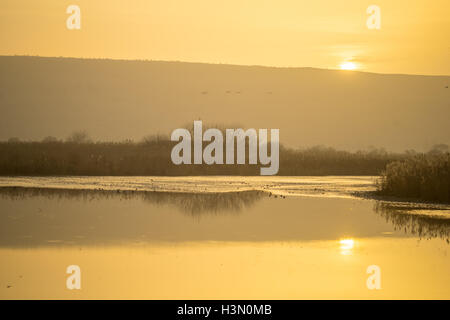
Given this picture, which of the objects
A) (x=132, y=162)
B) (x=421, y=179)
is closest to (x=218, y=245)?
(x=421, y=179)

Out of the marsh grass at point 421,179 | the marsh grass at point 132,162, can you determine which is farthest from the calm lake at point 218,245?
the marsh grass at point 132,162

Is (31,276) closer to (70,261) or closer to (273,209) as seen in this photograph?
(70,261)

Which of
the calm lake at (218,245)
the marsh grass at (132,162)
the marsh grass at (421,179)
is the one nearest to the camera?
the calm lake at (218,245)

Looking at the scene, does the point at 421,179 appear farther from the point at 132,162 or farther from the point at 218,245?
the point at 132,162

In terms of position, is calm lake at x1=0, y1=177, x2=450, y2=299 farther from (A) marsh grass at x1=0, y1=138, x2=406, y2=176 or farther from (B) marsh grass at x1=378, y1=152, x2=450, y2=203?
(A) marsh grass at x1=0, y1=138, x2=406, y2=176

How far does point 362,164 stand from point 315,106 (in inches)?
1731

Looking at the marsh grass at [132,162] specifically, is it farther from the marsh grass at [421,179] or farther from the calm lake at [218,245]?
the marsh grass at [421,179]

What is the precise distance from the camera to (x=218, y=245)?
16.3 meters

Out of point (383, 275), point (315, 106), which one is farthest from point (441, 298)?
point (315, 106)

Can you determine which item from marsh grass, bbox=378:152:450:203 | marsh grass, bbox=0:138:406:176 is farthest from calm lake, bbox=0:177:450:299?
marsh grass, bbox=0:138:406:176

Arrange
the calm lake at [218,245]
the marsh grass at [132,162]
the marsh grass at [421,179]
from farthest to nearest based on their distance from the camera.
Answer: the marsh grass at [132,162]
the marsh grass at [421,179]
the calm lake at [218,245]

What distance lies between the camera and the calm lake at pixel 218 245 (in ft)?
40.9

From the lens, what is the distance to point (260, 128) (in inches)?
2857

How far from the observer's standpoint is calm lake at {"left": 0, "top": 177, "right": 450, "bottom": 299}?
40.9 feet
